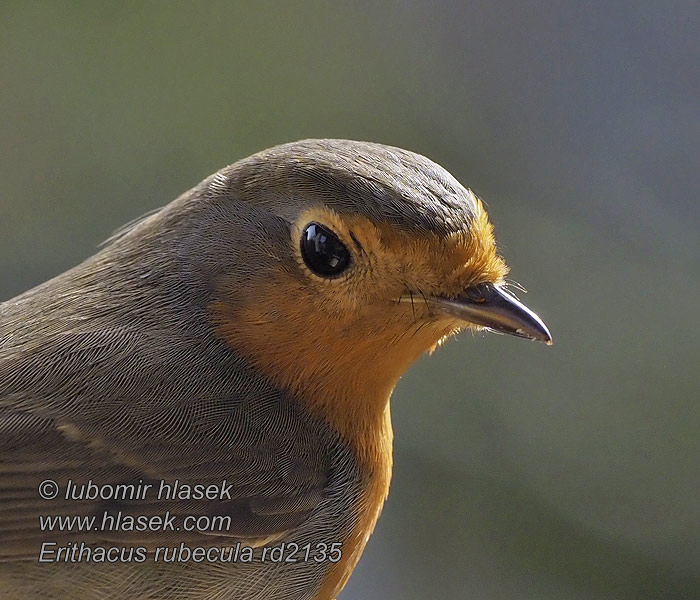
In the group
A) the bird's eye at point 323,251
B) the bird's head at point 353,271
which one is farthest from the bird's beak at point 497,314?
the bird's eye at point 323,251

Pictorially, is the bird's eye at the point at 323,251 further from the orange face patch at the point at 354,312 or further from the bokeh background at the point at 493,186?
the bokeh background at the point at 493,186

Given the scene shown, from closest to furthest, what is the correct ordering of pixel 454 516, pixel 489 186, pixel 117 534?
pixel 117 534 → pixel 454 516 → pixel 489 186

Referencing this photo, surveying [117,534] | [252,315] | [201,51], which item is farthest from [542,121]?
[117,534]

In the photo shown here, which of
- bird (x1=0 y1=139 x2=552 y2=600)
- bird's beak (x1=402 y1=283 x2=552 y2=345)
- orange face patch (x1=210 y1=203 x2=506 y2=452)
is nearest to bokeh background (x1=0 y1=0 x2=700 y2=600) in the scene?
bird (x1=0 y1=139 x2=552 y2=600)

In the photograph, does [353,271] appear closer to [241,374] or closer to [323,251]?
[323,251]

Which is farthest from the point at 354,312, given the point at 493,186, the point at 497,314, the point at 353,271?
the point at 493,186

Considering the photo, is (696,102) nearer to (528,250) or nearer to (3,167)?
(528,250)
